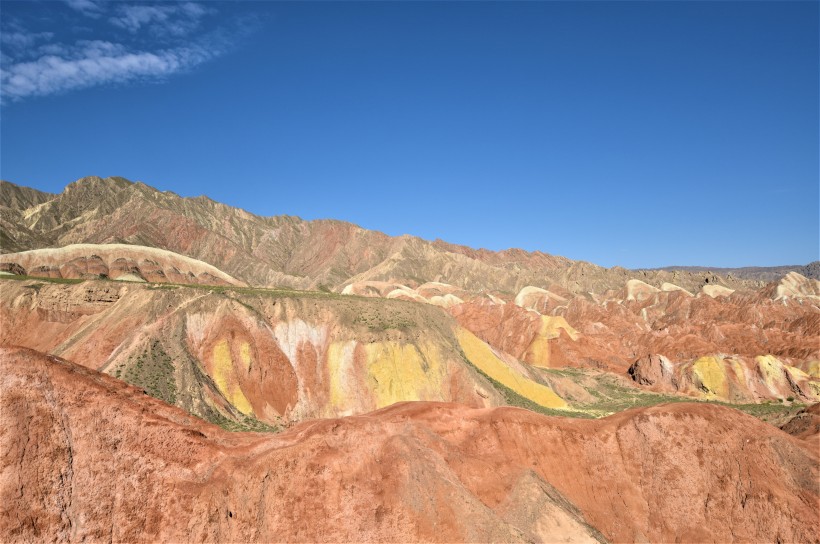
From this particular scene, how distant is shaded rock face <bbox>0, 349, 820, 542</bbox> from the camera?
1848 cm

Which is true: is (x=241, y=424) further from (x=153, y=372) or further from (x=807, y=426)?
(x=807, y=426)

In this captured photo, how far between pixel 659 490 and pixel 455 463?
36.1 ft

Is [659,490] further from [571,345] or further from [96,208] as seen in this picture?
[96,208]

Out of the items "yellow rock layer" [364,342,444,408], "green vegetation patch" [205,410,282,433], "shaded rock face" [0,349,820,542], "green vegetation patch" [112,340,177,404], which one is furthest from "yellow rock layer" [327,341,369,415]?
"shaded rock face" [0,349,820,542]

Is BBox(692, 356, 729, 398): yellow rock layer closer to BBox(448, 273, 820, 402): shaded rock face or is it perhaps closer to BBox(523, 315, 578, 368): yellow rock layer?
BBox(448, 273, 820, 402): shaded rock face

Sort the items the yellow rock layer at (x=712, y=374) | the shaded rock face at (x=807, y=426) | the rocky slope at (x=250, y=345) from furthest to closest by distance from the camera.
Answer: the yellow rock layer at (x=712, y=374) → the rocky slope at (x=250, y=345) → the shaded rock face at (x=807, y=426)

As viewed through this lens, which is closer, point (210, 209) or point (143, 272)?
point (143, 272)

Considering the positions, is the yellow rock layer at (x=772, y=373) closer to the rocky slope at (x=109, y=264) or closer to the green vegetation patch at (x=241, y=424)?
the green vegetation patch at (x=241, y=424)

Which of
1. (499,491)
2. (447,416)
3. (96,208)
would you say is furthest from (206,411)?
(96,208)

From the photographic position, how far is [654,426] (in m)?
28.3

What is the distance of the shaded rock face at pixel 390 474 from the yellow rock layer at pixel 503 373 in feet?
111

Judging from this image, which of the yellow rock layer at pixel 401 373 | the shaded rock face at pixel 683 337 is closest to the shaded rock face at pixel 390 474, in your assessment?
the yellow rock layer at pixel 401 373

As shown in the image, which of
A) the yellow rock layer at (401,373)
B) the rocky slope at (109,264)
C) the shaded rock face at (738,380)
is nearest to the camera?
the yellow rock layer at (401,373)

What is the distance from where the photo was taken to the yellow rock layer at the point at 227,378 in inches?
1787
